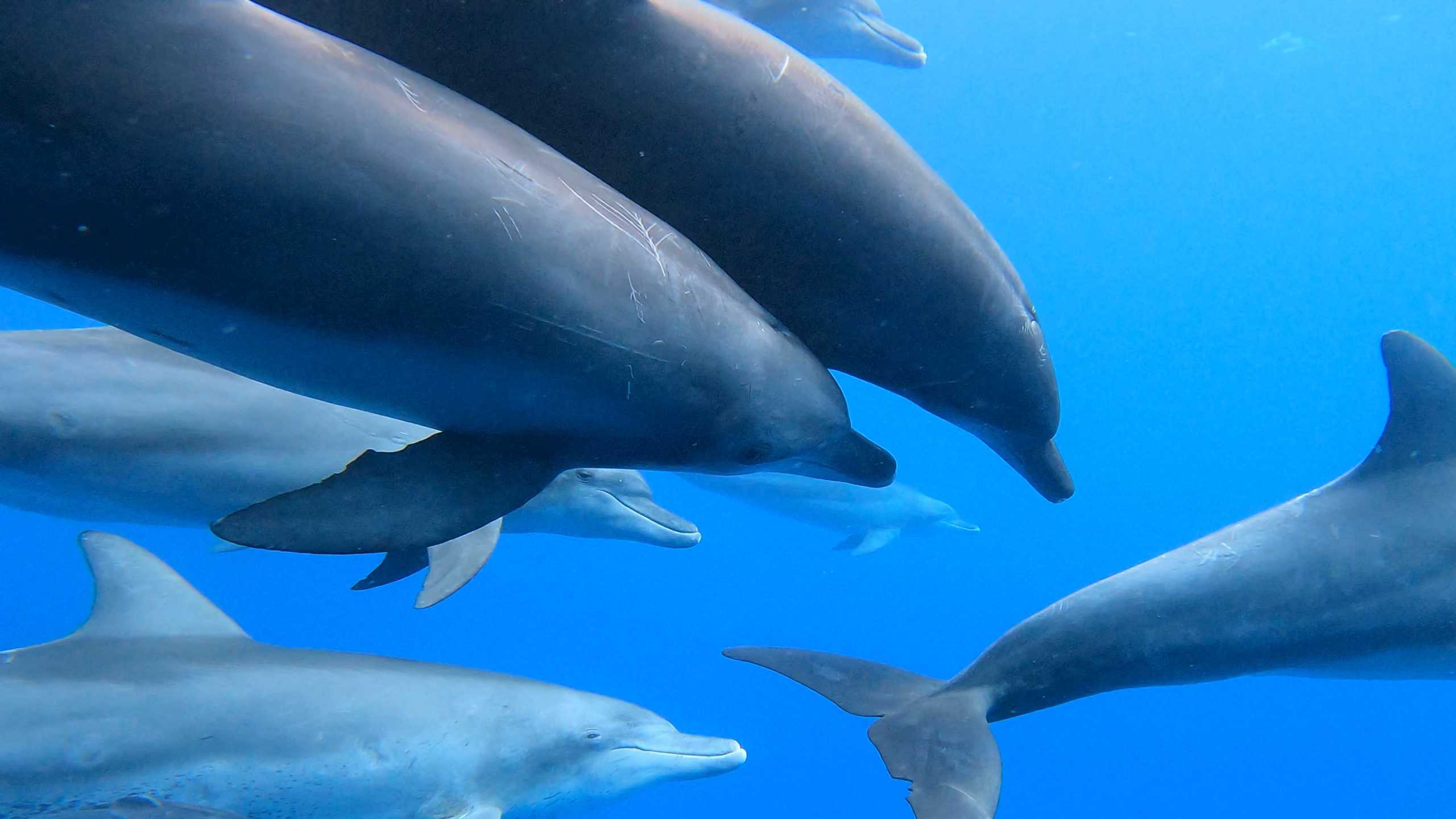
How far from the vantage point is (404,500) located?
258 cm

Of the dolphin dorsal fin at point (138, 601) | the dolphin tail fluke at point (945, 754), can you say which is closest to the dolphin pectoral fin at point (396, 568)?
the dolphin tail fluke at point (945, 754)

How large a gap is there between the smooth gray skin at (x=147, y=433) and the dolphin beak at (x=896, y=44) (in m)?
7.16

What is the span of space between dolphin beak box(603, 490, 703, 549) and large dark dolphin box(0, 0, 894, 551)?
3548 millimetres

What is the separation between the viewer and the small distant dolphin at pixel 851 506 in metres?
14.2

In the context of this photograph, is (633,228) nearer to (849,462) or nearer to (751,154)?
(751,154)

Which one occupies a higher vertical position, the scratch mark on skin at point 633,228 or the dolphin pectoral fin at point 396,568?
the scratch mark on skin at point 633,228

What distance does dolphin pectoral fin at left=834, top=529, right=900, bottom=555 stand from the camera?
16469 millimetres

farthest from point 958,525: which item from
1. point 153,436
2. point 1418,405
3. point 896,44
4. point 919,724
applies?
point 153,436

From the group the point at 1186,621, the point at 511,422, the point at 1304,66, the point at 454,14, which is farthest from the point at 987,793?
the point at 1304,66

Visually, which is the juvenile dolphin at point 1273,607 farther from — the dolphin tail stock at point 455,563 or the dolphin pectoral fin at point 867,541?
the dolphin pectoral fin at point 867,541

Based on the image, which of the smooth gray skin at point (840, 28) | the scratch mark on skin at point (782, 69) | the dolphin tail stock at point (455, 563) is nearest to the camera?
the scratch mark on skin at point (782, 69)

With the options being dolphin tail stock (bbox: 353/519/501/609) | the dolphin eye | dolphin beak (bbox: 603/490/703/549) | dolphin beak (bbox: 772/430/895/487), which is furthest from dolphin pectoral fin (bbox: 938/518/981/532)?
the dolphin eye

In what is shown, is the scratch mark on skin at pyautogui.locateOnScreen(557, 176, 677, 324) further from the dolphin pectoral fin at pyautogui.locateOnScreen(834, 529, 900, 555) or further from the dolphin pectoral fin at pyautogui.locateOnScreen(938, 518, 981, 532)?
the dolphin pectoral fin at pyautogui.locateOnScreen(938, 518, 981, 532)

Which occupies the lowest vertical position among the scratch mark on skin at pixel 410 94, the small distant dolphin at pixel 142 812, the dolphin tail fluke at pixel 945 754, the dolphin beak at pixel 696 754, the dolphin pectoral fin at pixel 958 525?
the small distant dolphin at pixel 142 812
